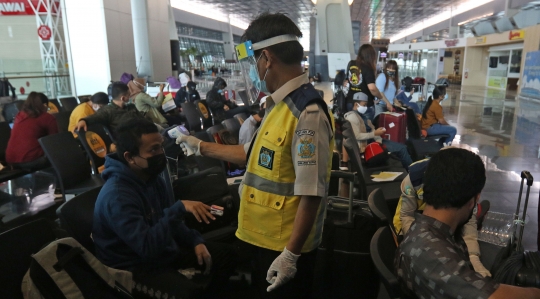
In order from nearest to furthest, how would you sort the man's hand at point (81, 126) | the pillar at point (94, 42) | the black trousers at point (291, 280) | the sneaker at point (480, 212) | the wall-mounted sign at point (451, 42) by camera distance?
1. the black trousers at point (291, 280)
2. the sneaker at point (480, 212)
3. the man's hand at point (81, 126)
4. the pillar at point (94, 42)
5. the wall-mounted sign at point (451, 42)

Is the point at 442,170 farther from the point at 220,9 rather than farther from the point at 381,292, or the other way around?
the point at 220,9

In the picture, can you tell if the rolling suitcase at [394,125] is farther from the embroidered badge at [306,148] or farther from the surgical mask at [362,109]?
the embroidered badge at [306,148]

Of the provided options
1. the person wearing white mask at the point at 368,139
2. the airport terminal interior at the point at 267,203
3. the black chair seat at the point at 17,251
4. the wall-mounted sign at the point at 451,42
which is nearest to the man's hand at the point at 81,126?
the airport terminal interior at the point at 267,203

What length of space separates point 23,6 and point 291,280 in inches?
491

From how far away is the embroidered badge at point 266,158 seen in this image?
56.3 inches

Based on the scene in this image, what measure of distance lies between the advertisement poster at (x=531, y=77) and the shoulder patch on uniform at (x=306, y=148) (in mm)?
19182

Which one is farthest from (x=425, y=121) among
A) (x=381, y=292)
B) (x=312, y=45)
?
(x=312, y=45)

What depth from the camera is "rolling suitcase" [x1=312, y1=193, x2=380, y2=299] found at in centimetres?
227

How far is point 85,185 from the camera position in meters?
3.60

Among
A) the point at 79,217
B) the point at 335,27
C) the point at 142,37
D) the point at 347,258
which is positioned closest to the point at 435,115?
the point at 347,258

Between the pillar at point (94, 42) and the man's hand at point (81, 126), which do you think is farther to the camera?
the pillar at point (94, 42)

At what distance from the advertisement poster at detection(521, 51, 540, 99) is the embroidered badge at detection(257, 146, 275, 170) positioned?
19203 millimetres

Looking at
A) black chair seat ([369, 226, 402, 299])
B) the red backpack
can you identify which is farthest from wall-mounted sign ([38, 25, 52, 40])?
black chair seat ([369, 226, 402, 299])

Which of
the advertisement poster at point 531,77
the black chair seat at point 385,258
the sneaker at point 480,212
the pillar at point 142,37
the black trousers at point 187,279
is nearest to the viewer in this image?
the black chair seat at point 385,258
